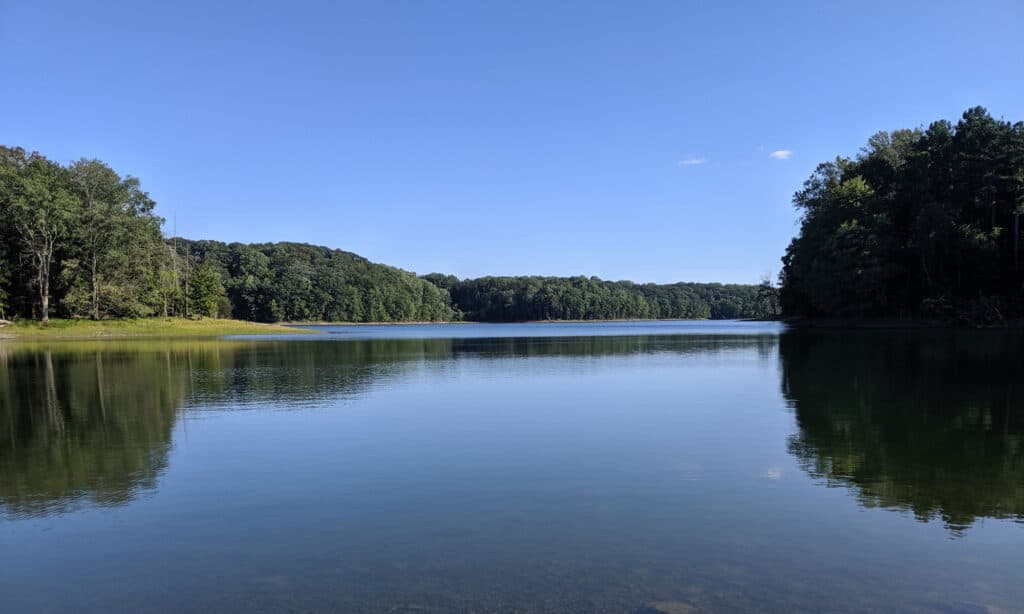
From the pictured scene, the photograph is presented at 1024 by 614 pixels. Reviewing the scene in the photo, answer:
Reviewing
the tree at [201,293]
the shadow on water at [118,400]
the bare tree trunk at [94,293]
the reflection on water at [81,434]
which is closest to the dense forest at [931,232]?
the shadow on water at [118,400]

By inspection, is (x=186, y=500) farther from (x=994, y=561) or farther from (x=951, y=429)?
(x=951, y=429)

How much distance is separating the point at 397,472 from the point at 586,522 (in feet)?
12.5

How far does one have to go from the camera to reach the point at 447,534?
746 cm

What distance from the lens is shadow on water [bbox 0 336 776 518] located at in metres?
9.99

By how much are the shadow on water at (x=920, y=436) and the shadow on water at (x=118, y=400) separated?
1056 cm

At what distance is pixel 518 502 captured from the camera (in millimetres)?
8688

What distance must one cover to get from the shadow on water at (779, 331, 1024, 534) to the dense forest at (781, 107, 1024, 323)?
44980 millimetres

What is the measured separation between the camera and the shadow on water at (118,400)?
999 centimetres

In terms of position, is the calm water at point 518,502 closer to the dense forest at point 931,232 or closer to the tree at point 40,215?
the dense forest at point 931,232

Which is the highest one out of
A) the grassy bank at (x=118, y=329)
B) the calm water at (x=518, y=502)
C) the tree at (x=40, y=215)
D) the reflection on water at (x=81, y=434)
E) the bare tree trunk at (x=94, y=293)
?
the tree at (x=40, y=215)

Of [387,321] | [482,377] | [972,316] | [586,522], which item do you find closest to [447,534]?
[586,522]

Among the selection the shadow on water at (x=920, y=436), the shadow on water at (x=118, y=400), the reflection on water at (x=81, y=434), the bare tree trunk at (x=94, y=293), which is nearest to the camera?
the shadow on water at (x=920, y=436)

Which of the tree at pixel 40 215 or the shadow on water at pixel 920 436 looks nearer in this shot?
the shadow on water at pixel 920 436

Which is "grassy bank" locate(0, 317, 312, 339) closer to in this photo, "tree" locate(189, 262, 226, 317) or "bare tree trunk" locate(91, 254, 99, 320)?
"bare tree trunk" locate(91, 254, 99, 320)
